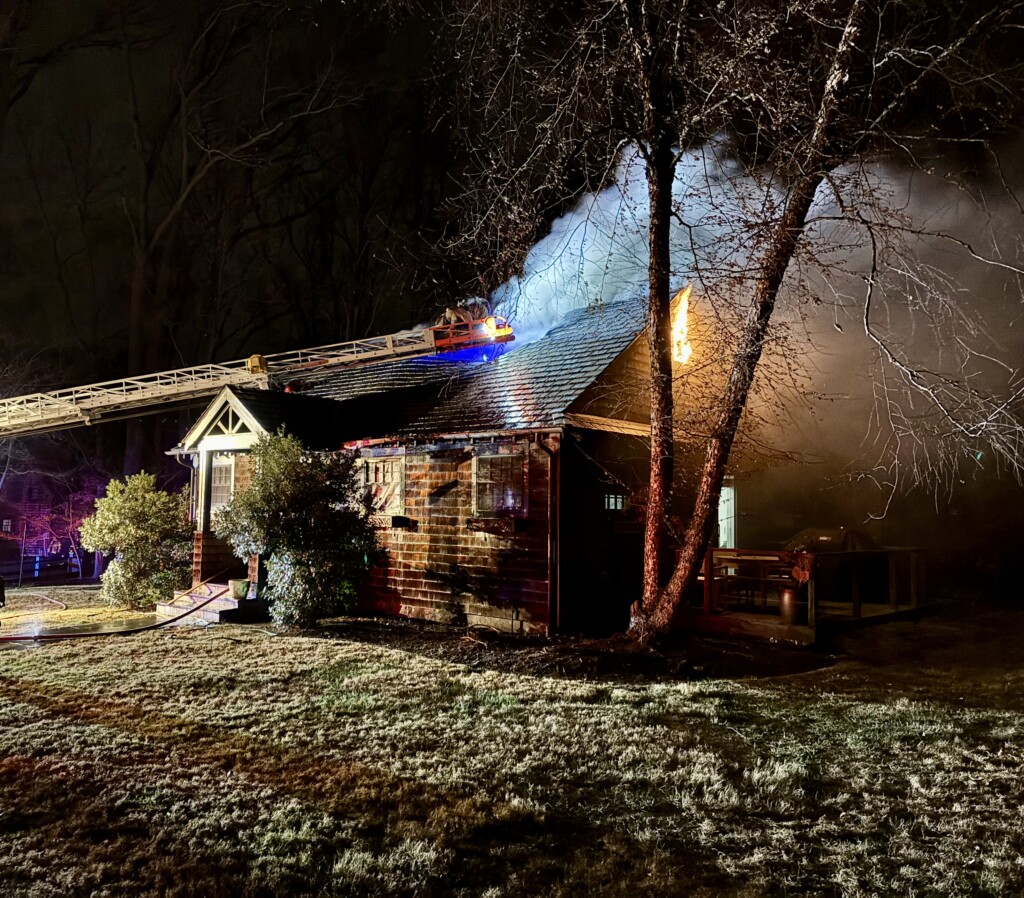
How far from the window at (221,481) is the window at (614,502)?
28.0 feet

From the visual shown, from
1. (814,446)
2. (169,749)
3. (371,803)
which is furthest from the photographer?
(814,446)

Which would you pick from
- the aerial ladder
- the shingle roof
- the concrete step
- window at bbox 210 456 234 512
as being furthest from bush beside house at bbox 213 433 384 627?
the aerial ladder

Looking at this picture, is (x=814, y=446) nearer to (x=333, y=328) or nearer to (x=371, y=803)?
(x=371, y=803)

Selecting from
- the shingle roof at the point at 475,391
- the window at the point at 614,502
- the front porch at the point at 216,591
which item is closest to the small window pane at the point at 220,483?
the front porch at the point at 216,591

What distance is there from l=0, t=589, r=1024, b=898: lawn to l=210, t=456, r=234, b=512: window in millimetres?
6936

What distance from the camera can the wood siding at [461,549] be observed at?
11750 mm

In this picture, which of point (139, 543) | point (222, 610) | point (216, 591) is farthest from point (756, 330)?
point (139, 543)

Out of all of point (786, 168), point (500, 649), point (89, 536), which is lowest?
point (500, 649)

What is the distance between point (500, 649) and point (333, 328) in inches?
987

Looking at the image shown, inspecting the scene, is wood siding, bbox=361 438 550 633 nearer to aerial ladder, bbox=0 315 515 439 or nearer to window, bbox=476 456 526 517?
window, bbox=476 456 526 517

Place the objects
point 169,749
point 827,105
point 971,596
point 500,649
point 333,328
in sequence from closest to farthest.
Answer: point 169,749, point 827,105, point 500,649, point 971,596, point 333,328

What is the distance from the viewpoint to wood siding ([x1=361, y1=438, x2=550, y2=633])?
1175 cm

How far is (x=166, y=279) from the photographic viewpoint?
2692 cm

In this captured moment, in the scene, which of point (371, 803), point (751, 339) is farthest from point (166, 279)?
point (371, 803)
